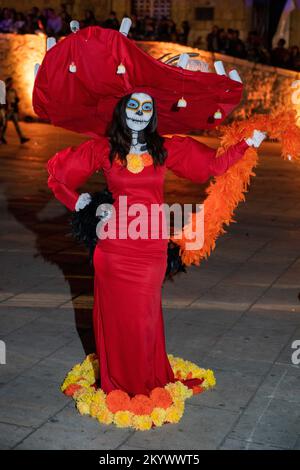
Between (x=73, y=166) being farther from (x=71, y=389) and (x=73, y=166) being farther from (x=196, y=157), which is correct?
(x=71, y=389)

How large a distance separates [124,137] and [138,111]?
0.18 metres

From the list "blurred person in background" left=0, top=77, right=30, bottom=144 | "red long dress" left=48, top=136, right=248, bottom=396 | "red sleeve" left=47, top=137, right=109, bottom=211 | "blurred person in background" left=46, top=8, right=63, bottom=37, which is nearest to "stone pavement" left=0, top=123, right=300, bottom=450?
"red long dress" left=48, top=136, right=248, bottom=396

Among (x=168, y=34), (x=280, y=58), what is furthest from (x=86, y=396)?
(x=168, y=34)

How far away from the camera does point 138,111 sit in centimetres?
487

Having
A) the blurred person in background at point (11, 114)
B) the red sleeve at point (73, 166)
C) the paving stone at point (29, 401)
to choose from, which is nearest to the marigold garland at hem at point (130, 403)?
the paving stone at point (29, 401)

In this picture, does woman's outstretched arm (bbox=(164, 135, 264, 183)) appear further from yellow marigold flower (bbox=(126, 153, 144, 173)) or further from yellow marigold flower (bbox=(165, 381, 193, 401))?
yellow marigold flower (bbox=(165, 381, 193, 401))

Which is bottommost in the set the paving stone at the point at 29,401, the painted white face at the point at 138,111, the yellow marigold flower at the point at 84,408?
the paving stone at the point at 29,401

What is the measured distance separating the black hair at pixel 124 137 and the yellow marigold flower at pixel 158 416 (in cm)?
146

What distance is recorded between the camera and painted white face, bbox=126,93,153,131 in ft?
16.0

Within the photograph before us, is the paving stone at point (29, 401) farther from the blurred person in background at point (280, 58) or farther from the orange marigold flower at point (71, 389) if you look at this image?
the blurred person in background at point (280, 58)

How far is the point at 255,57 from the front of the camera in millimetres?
24781

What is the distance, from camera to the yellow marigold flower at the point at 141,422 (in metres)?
4.73
